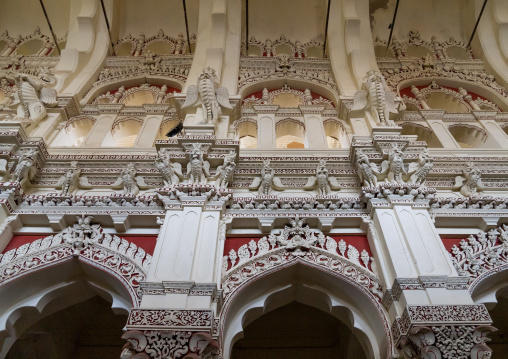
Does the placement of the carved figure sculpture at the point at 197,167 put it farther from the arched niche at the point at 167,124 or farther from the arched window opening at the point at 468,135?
the arched window opening at the point at 468,135

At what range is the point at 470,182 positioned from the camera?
7.29 metres

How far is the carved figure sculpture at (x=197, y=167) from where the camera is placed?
6922 millimetres

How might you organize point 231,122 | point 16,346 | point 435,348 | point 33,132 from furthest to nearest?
point 231,122, point 33,132, point 16,346, point 435,348

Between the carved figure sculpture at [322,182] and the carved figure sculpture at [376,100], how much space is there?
5.22ft

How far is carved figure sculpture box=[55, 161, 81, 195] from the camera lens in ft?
23.2

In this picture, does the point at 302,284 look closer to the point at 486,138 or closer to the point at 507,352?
the point at 507,352

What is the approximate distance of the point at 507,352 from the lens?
26.9 feet

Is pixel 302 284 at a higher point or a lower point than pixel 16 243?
lower

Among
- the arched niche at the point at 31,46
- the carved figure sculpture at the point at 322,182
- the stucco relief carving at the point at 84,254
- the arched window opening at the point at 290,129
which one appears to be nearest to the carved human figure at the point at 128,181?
the stucco relief carving at the point at 84,254

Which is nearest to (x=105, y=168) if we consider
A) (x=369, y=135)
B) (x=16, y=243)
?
(x=16, y=243)

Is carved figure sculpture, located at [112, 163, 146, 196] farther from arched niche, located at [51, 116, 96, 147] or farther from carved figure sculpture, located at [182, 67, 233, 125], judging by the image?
arched niche, located at [51, 116, 96, 147]

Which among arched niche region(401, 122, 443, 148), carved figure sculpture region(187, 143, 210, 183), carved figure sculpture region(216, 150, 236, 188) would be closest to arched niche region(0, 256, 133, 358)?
carved figure sculpture region(187, 143, 210, 183)

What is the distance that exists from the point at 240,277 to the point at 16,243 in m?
3.39

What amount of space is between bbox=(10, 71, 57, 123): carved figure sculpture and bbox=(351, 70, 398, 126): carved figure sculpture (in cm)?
611
